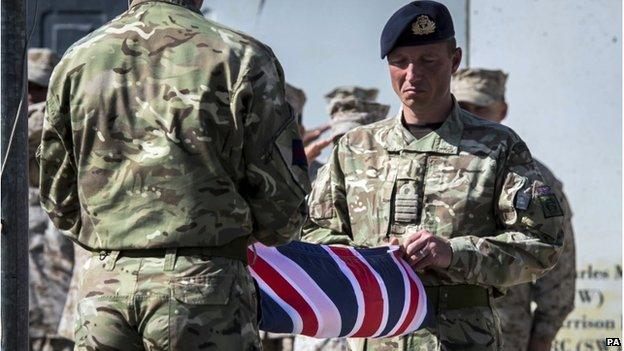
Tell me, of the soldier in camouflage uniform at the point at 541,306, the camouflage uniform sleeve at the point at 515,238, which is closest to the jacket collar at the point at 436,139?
the camouflage uniform sleeve at the point at 515,238

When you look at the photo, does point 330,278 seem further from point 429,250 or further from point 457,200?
point 457,200


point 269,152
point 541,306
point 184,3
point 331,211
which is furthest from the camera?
point 541,306

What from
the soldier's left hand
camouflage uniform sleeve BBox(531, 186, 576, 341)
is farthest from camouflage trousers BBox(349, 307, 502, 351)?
camouflage uniform sleeve BBox(531, 186, 576, 341)

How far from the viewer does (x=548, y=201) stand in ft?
17.3

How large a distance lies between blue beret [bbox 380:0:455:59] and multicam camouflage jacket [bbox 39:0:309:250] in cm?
100

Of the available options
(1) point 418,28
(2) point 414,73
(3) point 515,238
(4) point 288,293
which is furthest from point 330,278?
(1) point 418,28

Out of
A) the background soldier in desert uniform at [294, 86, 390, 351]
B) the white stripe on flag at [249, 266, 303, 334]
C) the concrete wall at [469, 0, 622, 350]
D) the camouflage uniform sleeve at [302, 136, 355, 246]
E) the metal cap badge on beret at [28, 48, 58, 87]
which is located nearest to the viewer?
the white stripe on flag at [249, 266, 303, 334]

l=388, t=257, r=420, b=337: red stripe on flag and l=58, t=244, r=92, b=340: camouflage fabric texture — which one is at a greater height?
l=388, t=257, r=420, b=337: red stripe on flag

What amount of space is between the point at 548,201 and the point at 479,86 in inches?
134

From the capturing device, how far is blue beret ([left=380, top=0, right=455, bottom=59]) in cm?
534

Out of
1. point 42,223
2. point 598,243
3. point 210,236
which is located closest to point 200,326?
point 210,236

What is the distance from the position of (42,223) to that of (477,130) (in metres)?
4.08

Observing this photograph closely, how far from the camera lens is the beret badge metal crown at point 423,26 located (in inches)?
210

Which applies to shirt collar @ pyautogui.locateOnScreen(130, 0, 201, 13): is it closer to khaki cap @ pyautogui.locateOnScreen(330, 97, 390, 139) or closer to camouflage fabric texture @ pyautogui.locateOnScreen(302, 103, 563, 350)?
camouflage fabric texture @ pyautogui.locateOnScreen(302, 103, 563, 350)
